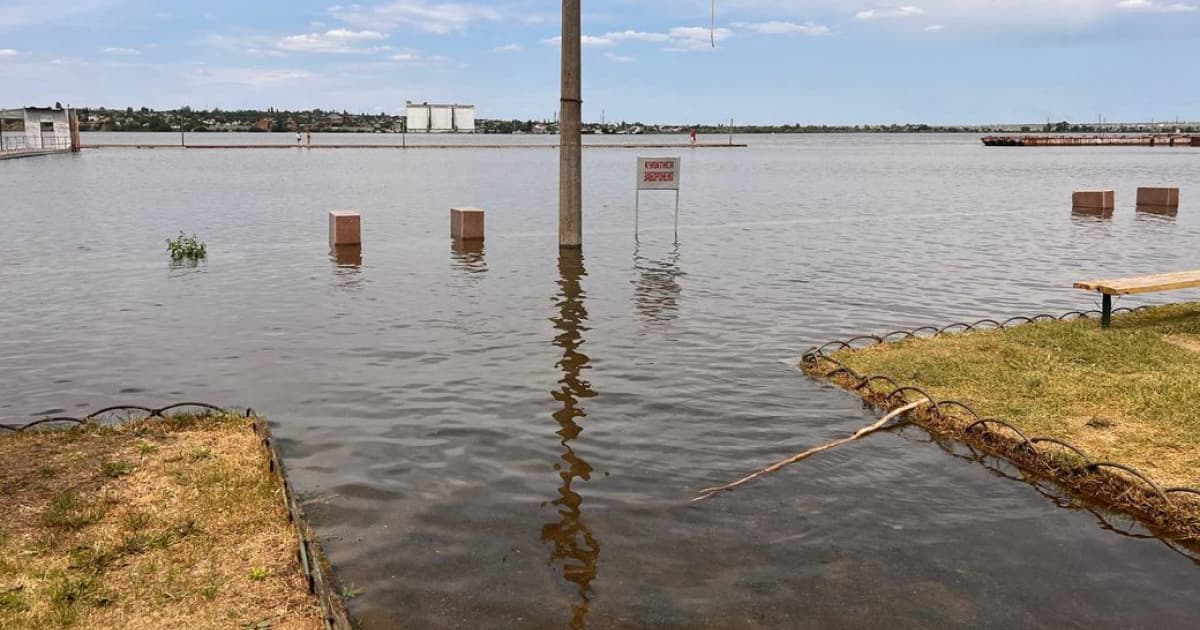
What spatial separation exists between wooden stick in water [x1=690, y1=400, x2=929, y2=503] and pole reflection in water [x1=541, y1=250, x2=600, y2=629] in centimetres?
94

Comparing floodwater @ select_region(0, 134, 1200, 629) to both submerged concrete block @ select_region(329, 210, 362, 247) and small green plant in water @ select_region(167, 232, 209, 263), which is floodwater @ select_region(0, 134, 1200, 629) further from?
submerged concrete block @ select_region(329, 210, 362, 247)

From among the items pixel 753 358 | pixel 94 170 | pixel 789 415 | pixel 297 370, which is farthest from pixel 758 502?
pixel 94 170

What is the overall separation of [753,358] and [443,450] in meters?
4.55

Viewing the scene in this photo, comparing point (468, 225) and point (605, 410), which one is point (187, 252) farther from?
point (605, 410)

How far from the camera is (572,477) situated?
7.41 metres

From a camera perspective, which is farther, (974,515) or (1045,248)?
(1045,248)

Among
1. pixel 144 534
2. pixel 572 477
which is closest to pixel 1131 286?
pixel 572 477

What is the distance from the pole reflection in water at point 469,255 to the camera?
19.1 m

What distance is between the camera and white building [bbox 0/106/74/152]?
282 ft

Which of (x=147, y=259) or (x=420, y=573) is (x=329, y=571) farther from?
(x=147, y=259)

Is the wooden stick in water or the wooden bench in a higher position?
the wooden bench

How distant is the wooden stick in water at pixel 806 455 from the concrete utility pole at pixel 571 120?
1114 cm

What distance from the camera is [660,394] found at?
9742mm

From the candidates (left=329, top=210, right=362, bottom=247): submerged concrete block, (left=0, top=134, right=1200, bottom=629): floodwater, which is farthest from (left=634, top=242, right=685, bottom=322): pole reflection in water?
(left=329, top=210, right=362, bottom=247): submerged concrete block
